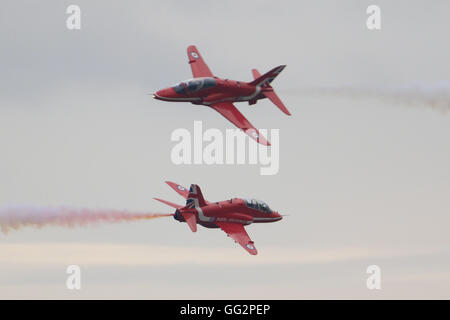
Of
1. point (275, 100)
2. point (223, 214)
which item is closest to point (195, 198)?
point (223, 214)

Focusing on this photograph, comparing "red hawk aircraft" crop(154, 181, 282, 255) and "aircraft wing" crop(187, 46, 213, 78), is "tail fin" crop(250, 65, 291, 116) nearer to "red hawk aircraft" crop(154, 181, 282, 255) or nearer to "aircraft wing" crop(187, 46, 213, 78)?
"aircraft wing" crop(187, 46, 213, 78)

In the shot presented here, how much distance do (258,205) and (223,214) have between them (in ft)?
10.8

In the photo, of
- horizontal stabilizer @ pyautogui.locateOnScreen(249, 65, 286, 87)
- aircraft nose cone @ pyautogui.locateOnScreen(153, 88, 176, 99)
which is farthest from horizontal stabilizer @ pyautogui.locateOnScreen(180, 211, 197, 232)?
horizontal stabilizer @ pyautogui.locateOnScreen(249, 65, 286, 87)

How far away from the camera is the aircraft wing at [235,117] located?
196 ft

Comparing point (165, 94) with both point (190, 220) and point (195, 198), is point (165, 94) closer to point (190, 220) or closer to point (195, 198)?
point (195, 198)

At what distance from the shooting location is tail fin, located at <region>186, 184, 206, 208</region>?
189 ft

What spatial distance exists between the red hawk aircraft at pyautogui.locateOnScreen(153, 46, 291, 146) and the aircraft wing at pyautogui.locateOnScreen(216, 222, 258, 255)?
6.44 metres

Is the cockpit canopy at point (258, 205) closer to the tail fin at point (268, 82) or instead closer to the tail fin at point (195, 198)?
the tail fin at point (195, 198)

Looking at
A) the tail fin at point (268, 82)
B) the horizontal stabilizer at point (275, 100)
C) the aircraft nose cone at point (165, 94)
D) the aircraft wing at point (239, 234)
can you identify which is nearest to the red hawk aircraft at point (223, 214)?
the aircraft wing at point (239, 234)

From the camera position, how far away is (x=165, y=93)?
6197 centimetres

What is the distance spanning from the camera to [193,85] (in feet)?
204
